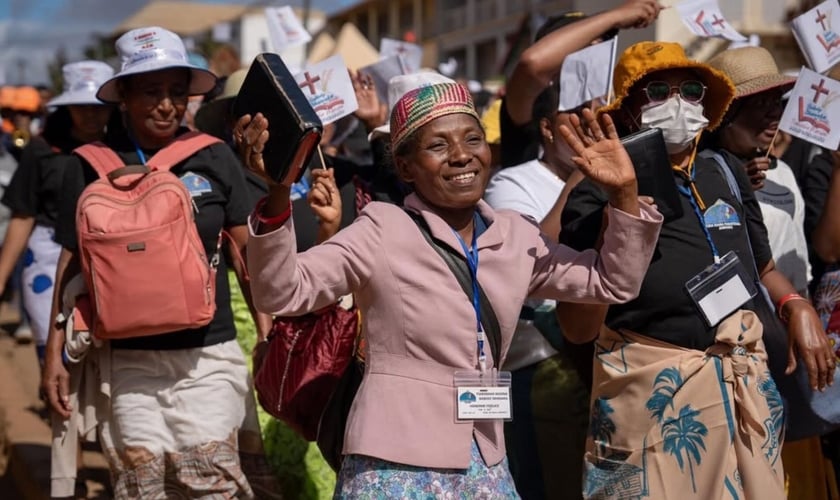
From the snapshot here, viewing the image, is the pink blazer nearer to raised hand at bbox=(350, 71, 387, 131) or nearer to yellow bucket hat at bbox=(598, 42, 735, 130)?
yellow bucket hat at bbox=(598, 42, 735, 130)

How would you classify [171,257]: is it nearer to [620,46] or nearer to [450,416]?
[450,416]

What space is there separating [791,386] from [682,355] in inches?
27.6

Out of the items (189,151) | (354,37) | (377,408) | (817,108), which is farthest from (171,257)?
(354,37)

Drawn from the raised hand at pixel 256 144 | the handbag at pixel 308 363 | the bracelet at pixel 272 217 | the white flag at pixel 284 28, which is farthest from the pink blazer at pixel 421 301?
the white flag at pixel 284 28

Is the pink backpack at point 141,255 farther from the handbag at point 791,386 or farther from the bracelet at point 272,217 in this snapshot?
the handbag at point 791,386

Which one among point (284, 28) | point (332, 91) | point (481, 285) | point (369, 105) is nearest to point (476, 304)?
point (481, 285)

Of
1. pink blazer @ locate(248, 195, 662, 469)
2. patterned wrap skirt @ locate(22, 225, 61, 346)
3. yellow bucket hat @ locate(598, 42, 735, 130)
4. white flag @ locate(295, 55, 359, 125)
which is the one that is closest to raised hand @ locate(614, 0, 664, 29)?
yellow bucket hat @ locate(598, 42, 735, 130)

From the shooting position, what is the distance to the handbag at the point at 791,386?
3.86 meters

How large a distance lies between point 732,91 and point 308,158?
70.0 inches

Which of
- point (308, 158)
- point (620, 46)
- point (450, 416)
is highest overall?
point (620, 46)

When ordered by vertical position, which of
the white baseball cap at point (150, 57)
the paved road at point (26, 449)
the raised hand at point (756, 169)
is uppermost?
the white baseball cap at point (150, 57)

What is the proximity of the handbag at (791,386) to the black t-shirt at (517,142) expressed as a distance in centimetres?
98

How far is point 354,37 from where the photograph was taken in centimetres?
1178

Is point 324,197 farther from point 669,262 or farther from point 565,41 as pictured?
point 565,41
